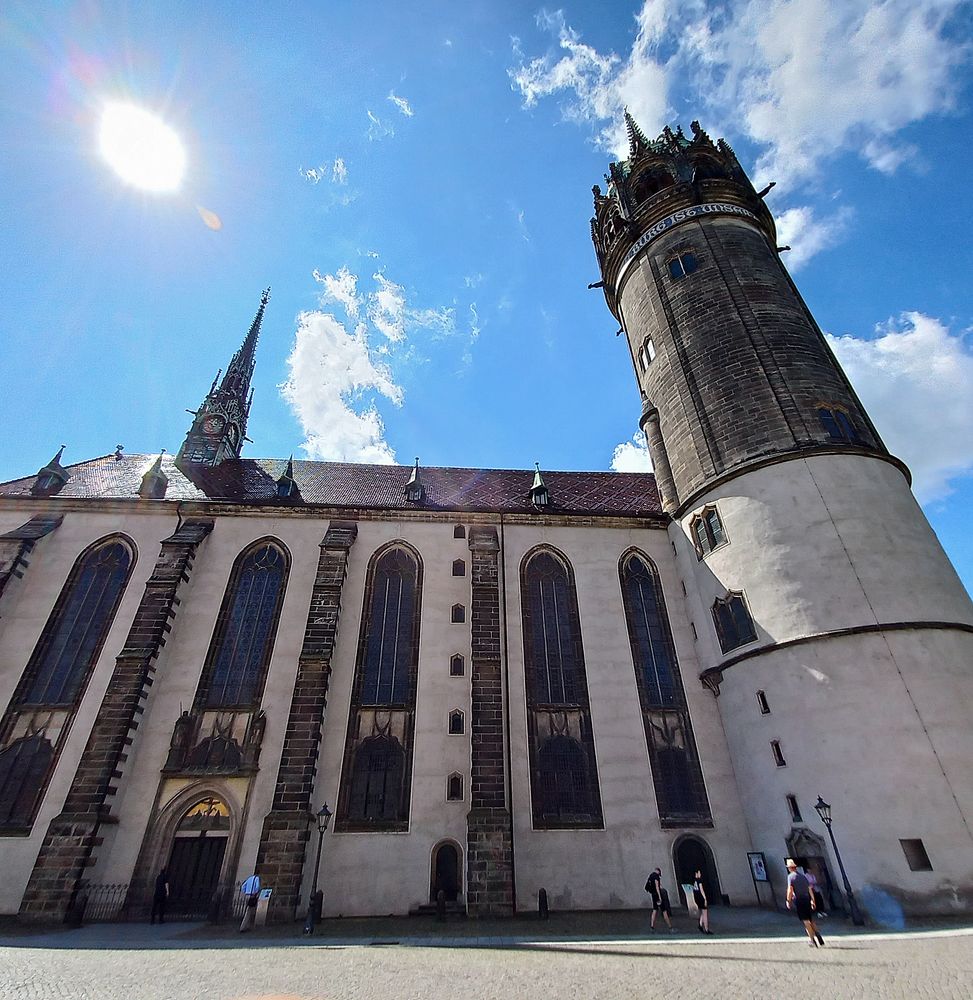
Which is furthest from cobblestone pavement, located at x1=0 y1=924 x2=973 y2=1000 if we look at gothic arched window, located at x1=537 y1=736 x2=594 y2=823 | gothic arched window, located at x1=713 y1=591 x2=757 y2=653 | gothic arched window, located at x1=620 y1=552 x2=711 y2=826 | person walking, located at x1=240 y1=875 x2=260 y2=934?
gothic arched window, located at x1=713 y1=591 x2=757 y2=653

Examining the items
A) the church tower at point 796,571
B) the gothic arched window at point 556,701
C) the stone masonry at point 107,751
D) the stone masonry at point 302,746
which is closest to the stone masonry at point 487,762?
the gothic arched window at point 556,701

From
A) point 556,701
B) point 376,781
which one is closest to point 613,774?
point 556,701

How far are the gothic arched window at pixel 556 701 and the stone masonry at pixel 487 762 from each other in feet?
3.89

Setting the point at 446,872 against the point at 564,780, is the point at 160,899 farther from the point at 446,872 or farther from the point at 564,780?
the point at 564,780

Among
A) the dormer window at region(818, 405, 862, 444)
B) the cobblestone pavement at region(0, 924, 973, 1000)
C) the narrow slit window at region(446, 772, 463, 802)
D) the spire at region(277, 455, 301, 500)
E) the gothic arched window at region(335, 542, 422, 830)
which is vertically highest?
the spire at region(277, 455, 301, 500)

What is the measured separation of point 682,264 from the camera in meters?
22.0

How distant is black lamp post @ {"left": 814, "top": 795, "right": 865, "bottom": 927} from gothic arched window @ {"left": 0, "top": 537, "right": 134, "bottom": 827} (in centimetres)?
1910

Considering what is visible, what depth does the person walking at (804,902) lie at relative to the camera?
9117mm

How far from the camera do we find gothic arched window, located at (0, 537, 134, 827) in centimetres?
1462

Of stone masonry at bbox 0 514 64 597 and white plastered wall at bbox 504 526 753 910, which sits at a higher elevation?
stone masonry at bbox 0 514 64 597

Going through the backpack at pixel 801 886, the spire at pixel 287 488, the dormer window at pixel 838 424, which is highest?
Result: the spire at pixel 287 488

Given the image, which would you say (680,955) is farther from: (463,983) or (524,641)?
(524,641)

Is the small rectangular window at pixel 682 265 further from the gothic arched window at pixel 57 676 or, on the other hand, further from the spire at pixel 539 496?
the gothic arched window at pixel 57 676

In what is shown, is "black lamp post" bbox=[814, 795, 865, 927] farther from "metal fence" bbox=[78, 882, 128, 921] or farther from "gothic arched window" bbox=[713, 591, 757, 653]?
"metal fence" bbox=[78, 882, 128, 921]
